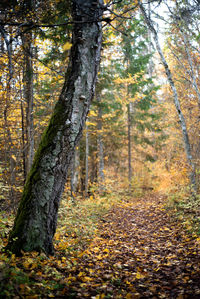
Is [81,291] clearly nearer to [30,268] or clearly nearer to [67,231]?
[30,268]

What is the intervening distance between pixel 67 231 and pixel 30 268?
2.84 meters

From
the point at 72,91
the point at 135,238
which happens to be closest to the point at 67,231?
the point at 135,238

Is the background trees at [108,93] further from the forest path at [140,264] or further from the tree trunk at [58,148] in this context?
the forest path at [140,264]

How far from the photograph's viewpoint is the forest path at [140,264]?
8.80 feet

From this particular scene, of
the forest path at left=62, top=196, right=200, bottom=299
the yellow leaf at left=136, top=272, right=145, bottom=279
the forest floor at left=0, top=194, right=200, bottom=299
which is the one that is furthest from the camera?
the yellow leaf at left=136, top=272, right=145, bottom=279

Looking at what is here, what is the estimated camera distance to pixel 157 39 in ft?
29.0

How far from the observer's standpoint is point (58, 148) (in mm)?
3457

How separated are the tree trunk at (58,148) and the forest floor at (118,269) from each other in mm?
371

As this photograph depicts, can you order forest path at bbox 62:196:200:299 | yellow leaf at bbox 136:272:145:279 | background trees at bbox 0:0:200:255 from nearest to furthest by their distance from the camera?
forest path at bbox 62:196:200:299 < yellow leaf at bbox 136:272:145:279 < background trees at bbox 0:0:200:255

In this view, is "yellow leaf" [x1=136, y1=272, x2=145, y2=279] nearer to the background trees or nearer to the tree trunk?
the tree trunk

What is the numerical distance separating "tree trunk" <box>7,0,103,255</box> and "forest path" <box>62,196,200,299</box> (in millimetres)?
914

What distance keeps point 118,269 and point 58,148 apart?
96.3 inches

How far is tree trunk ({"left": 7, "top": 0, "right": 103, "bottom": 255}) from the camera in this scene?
326 centimetres

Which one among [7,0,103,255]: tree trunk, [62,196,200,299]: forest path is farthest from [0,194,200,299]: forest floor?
[7,0,103,255]: tree trunk
